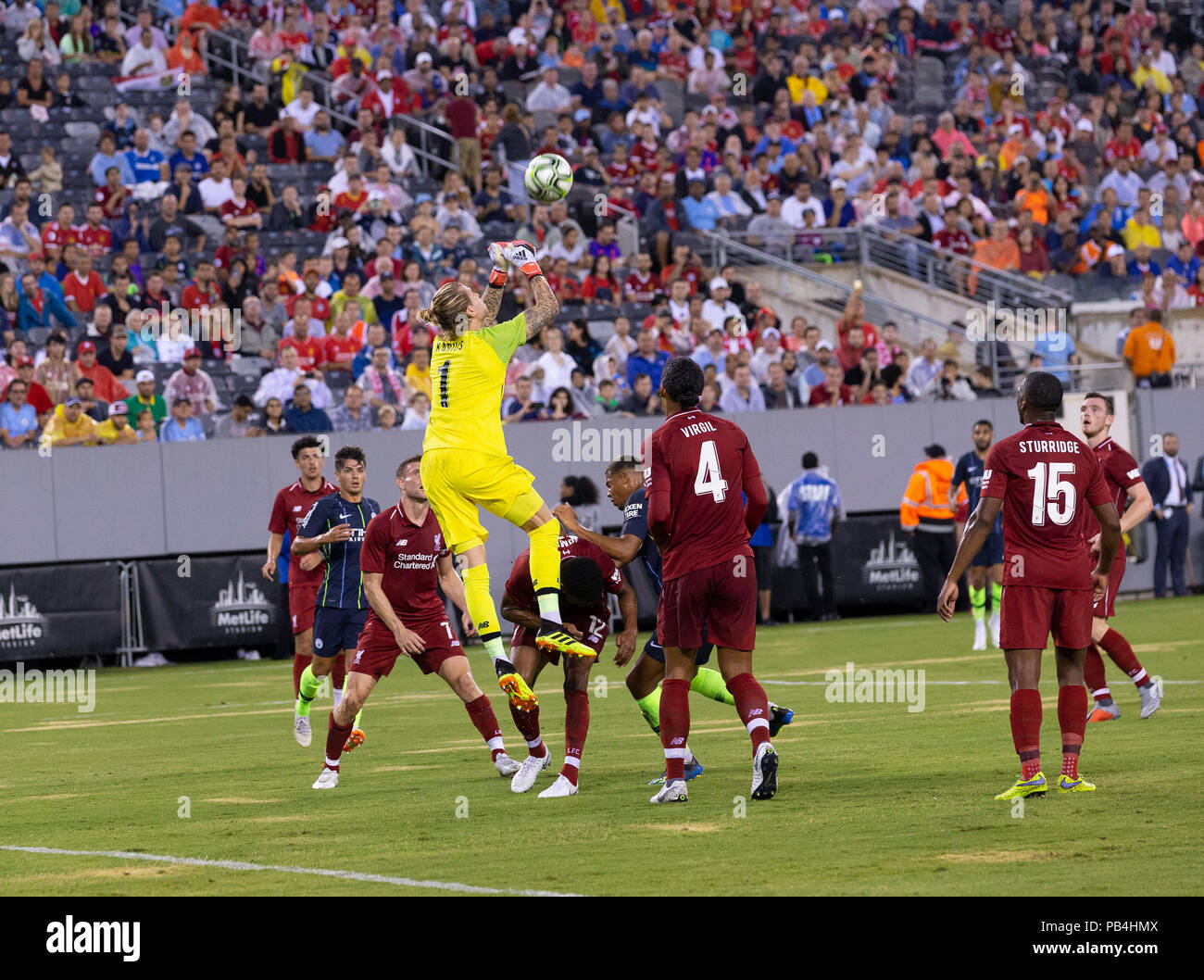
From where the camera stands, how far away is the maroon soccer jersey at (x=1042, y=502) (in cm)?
952

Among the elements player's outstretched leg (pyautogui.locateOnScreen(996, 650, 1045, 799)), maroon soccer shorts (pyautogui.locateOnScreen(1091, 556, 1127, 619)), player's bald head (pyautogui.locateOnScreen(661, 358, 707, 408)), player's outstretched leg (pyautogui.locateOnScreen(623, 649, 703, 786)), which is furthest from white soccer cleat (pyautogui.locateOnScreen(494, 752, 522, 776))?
maroon soccer shorts (pyautogui.locateOnScreen(1091, 556, 1127, 619))

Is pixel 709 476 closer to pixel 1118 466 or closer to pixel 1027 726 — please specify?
pixel 1027 726

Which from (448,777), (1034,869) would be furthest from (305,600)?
(1034,869)

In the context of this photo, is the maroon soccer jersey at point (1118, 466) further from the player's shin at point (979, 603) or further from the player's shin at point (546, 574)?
the player's shin at point (979, 603)

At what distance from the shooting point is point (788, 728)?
44.5 ft

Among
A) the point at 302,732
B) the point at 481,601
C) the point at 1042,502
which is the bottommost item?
the point at 302,732

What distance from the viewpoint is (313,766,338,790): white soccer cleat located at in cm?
1136

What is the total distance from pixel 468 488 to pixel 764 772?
9.17ft

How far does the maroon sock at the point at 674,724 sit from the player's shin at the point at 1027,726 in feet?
5.81

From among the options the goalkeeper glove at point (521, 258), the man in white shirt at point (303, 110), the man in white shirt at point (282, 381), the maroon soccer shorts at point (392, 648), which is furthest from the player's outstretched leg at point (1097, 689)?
the man in white shirt at point (303, 110)

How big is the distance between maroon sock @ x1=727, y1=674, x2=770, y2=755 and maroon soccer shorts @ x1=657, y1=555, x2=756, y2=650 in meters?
0.20

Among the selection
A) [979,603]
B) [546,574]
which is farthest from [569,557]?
[979,603]

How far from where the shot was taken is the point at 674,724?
9.95 metres

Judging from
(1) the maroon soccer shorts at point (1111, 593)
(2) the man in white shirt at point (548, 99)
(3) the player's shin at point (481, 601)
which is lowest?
(1) the maroon soccer shorts at point (1111, 593)
